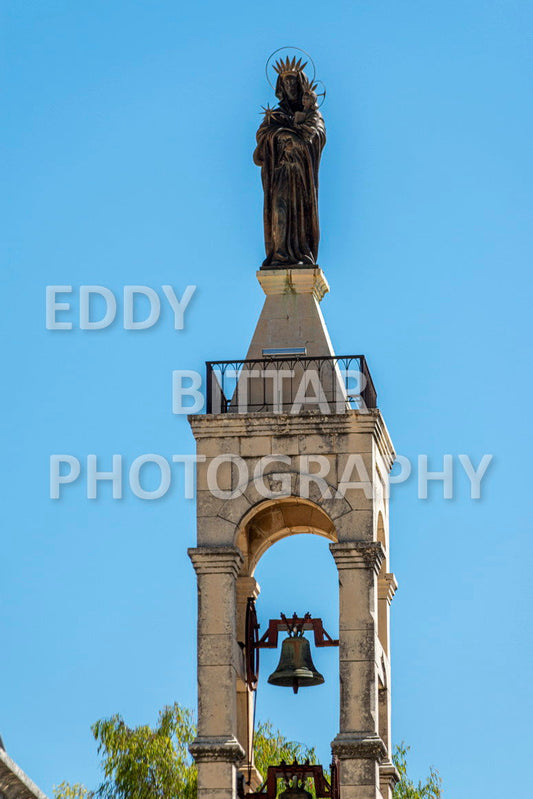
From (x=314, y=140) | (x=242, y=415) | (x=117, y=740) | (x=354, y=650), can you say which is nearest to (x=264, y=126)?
(x=314, y=140)

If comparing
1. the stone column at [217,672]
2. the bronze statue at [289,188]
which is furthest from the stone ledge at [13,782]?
the bronze statue at [289,188]

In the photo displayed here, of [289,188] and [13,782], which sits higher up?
[289,188]

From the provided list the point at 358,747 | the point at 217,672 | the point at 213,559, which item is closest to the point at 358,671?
the point at 358,747

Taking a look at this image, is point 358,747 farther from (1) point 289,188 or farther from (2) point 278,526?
(1) point 289,188

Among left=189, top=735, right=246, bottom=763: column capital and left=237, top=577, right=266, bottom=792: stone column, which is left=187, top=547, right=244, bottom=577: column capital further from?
left=189, top=735, right=246, bottom=763: column capital

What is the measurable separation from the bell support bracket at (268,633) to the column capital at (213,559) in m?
1.26

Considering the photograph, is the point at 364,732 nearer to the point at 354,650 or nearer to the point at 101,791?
the point at 354,650

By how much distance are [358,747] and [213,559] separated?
310cm

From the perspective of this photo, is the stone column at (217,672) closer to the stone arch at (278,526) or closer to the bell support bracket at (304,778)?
the bell support bracket at (304,778)

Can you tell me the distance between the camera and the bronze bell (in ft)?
141

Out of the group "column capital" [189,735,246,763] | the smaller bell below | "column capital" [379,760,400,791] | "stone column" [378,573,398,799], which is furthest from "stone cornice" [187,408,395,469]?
the smaller bell below

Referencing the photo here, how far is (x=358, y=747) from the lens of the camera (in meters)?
41.1

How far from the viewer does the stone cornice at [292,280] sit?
43844 mm

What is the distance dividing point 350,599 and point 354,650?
663mm
